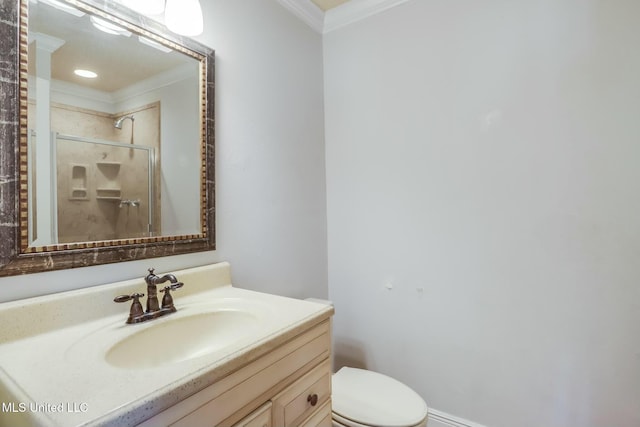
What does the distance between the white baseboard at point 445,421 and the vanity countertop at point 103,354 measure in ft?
3.60

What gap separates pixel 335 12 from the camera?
1.90m

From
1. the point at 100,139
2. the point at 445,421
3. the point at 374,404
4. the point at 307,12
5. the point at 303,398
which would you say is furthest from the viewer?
the point at 307,12

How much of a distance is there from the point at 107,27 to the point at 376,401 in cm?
168

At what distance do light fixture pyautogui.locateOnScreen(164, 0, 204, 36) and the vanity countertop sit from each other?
870 millimetres

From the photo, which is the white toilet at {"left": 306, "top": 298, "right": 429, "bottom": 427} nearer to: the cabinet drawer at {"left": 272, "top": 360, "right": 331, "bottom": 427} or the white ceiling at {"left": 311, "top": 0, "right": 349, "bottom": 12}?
the cabinet drawer at {"left": 272, "top": 360, "right": 331, "bottom": 427}

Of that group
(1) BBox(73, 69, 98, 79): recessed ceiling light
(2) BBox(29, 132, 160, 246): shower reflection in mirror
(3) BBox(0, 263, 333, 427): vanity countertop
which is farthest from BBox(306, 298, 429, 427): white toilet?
(1) BBox(73, 69, 98, 79): recessed ceiling light

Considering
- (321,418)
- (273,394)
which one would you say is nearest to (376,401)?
(321,418)

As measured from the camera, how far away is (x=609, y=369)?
49.6 inches

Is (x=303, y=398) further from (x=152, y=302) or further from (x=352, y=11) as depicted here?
(x=352, y=11)

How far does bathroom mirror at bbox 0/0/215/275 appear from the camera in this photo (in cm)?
84

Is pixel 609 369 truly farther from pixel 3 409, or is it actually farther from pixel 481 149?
pixel 3 409

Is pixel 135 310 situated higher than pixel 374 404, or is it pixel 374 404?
pixel 135 310

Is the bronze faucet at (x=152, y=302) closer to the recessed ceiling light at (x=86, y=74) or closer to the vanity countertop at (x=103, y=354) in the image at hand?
the vanity countertop at (x=103, y=354)

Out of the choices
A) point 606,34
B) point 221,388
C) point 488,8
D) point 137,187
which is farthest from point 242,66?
point 606,34
